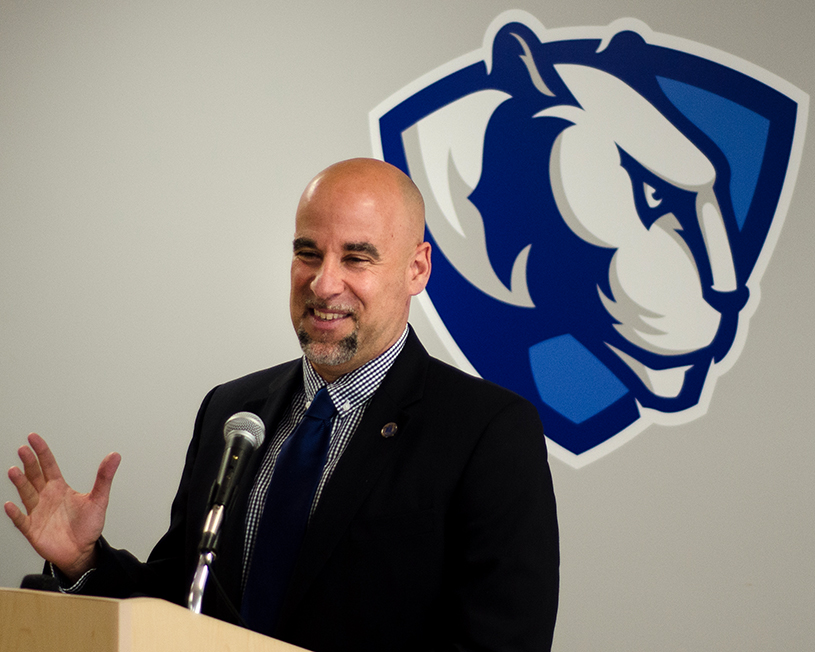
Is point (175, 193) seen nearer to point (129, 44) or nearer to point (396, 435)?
point (129, 44)

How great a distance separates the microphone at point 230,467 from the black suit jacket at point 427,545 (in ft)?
0.93

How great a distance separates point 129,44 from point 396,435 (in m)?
2.44

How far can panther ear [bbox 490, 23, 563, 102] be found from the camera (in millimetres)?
2930

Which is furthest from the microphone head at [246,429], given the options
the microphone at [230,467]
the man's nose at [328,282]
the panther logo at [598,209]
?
the panther logo at [598,209]

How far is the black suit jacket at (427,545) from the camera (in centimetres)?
140

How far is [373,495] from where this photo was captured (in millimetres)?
1498

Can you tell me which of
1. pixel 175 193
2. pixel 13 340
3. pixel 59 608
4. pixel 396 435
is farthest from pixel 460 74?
pixel 59 608

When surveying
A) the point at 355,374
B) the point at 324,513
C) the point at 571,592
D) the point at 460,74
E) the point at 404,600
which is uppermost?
the point at 460,74

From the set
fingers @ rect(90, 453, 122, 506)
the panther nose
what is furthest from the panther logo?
fingers @ rect(90, 453, 122, 506)

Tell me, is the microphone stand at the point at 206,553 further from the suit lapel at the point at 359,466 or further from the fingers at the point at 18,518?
the fingers at the point at 18,518

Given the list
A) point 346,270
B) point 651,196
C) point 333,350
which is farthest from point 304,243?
point 651,196

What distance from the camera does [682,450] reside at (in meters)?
2.78

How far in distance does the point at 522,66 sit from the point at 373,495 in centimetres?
199

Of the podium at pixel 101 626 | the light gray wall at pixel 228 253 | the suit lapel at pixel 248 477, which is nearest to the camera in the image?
the podium at pixel 101 626
